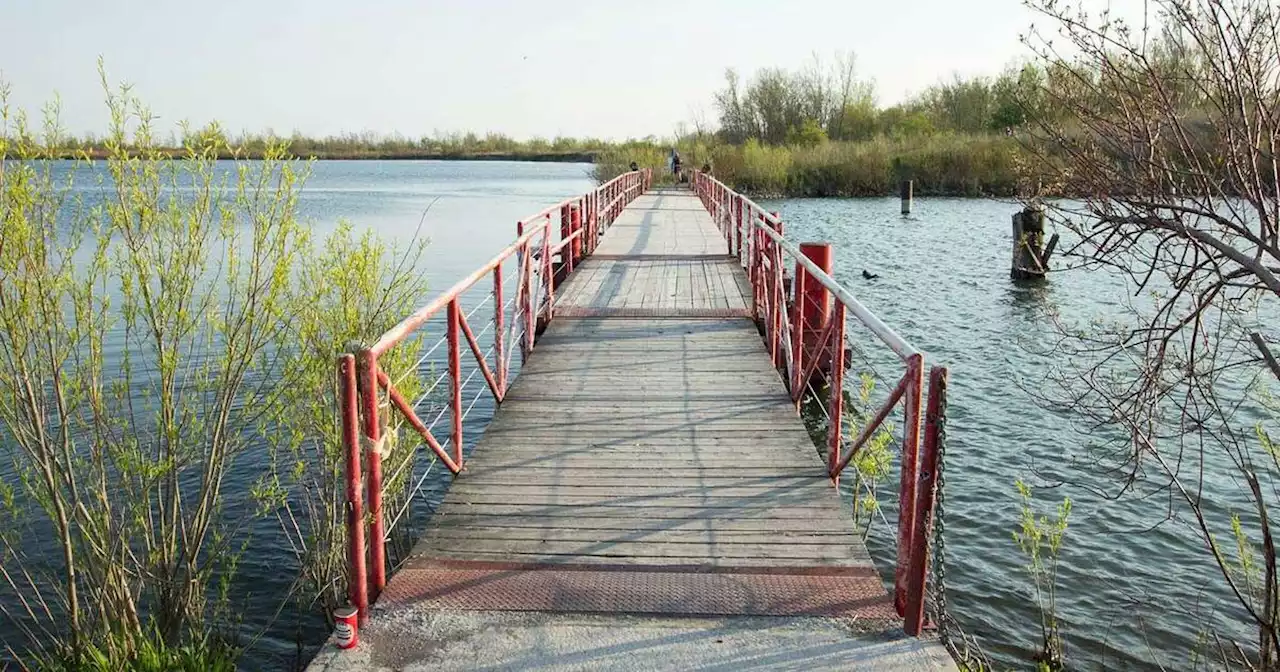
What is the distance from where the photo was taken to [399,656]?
139 inches

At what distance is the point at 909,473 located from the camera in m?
3.85

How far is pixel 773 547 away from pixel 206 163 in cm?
363

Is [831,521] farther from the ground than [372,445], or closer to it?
closer to it

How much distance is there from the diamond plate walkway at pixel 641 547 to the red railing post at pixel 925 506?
11 centimetres

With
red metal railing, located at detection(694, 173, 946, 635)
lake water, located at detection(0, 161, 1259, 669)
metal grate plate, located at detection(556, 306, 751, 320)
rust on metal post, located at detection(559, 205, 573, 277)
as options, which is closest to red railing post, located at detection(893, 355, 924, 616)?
red metal railing, located at detection(694, 173, 946, 635)

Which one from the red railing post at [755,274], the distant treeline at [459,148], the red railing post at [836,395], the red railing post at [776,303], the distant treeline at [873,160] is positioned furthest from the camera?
the distant treeline at [459,148]

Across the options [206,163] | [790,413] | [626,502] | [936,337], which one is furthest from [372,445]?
[936,337]

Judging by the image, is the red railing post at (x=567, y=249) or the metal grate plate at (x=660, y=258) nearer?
the red railing post at (x=567, y=249)

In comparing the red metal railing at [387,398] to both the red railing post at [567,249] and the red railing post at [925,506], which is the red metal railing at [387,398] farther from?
the red railing post at [567,249]

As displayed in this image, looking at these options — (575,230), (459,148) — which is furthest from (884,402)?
(459,148)

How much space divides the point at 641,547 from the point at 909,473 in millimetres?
1265

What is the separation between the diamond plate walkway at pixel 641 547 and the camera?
3572 mm

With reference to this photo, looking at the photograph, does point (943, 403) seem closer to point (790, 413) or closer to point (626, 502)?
point (626, 502)

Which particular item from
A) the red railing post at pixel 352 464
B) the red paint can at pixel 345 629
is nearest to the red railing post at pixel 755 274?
the red railing post at pixel 352 464
